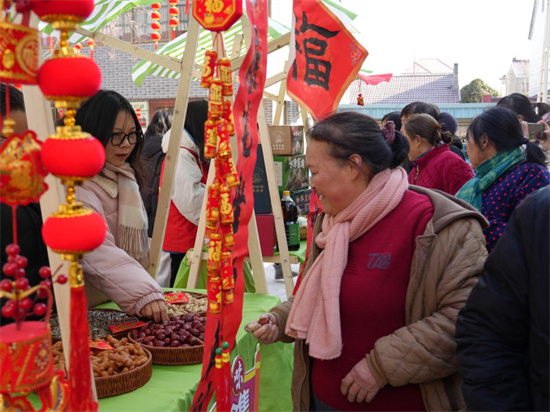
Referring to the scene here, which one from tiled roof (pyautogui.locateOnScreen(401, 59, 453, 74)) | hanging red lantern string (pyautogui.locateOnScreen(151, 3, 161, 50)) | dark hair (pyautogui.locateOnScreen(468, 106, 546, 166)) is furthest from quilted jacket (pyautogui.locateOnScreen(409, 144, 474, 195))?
tiled roof (pyautogui.locateOnScreen(401, 59, 453, 74))

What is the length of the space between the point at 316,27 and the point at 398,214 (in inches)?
57.2

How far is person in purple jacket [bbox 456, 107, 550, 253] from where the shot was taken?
7.80ft

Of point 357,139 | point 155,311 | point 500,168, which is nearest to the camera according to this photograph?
point 357,139

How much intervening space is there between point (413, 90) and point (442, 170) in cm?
Answer: 3000

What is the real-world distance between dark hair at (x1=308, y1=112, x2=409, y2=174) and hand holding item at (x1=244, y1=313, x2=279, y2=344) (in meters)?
0.50

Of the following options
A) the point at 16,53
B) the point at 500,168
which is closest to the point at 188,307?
the point at 16,53

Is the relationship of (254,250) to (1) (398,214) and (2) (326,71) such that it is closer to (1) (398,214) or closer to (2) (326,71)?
(2) (326,71)

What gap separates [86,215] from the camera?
0.83 metres

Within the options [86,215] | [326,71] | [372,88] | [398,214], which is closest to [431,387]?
[398,214]

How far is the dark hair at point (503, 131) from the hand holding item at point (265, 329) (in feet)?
4.92

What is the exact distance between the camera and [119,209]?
6.35 feet

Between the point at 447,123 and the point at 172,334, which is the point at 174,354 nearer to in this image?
the point at 172,334

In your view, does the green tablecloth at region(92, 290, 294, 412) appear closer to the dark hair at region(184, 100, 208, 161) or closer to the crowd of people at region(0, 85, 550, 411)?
the crowd of people at region(0, 85, 550, 411)

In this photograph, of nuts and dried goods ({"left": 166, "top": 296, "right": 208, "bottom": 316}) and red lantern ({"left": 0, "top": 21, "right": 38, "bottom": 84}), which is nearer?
red lantern ({"left": 0, "top": 21, "right": 38, "bottom": 84})
